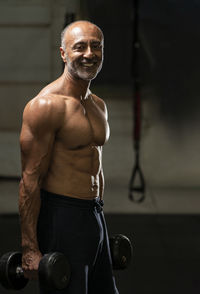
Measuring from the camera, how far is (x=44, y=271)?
138 cm

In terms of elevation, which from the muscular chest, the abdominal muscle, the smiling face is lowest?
the abdominal muscle

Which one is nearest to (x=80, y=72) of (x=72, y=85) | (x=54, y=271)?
(x=72, y=85)

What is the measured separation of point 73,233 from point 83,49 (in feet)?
1.58

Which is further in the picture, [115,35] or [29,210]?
[115,35]

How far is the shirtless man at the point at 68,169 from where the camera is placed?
4.73 ft

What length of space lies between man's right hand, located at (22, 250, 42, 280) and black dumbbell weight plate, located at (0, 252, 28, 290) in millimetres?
25

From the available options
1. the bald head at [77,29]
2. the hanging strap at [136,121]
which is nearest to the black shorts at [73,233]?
the bald head at [77,29]

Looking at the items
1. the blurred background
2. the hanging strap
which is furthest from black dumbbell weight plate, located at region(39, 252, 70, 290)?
the blurred background

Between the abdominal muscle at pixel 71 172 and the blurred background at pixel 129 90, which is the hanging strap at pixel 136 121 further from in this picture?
the abdominal muscle at pixel 71 172

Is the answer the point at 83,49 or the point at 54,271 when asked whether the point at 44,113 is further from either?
the point at 54,271

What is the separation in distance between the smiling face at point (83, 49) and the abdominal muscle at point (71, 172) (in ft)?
0.66

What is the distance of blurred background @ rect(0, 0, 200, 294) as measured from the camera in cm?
411

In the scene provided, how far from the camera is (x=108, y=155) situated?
4.30 metres

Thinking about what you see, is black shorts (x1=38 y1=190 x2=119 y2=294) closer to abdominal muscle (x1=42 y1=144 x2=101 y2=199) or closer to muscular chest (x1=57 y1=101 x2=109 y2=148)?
abdominal muscle (x1=42 y1=144 x2=101 y2=199)
